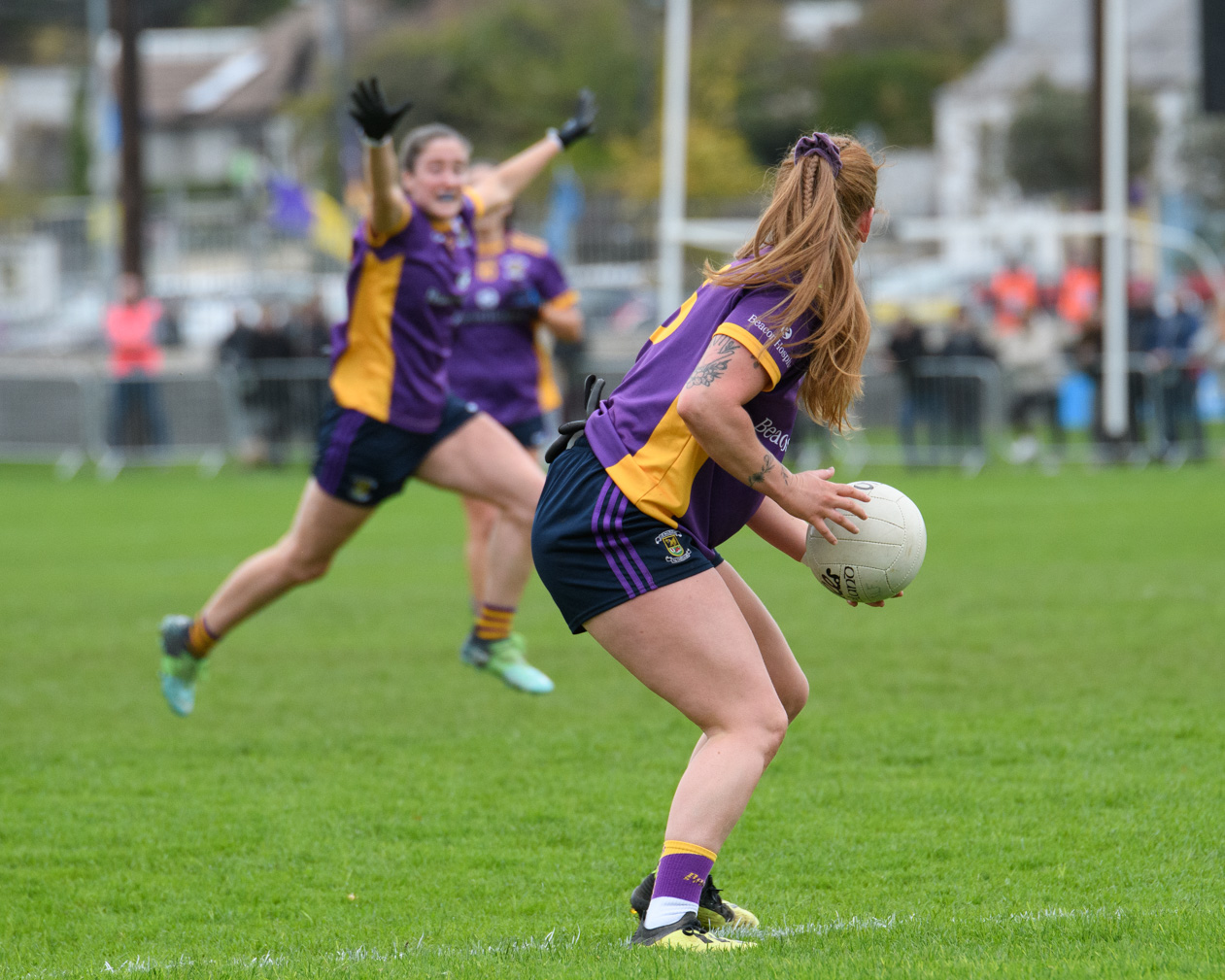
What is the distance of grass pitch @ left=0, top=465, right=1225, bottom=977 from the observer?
4168 mm

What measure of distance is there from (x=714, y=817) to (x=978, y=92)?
150 feet

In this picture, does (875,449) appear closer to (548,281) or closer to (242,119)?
(548,281)

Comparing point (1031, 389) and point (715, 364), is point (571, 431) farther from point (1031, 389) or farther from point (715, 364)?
point (1031, 389)

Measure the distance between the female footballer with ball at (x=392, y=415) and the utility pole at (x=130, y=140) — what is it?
1717cm

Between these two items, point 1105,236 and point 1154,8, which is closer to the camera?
point 1105,236

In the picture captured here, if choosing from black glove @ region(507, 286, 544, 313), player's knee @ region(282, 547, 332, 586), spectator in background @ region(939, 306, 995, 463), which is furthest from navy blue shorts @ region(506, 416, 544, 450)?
spectator in background @ region(939, 306, 995, 463)

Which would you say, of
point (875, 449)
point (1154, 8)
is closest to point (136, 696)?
point (875, 449)

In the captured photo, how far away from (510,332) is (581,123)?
142 cm

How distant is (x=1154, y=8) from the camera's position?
162 ft

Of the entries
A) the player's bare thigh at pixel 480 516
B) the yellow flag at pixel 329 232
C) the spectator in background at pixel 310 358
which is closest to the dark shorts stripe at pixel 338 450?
the player's bare thigh at pixel 480 516

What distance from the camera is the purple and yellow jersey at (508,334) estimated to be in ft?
29.3

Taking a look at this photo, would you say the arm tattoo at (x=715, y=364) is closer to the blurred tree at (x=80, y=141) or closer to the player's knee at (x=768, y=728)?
the player's knee at (x=768, y=728)

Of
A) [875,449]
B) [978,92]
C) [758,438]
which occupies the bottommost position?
[875,449]

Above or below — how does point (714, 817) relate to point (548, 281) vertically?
below
